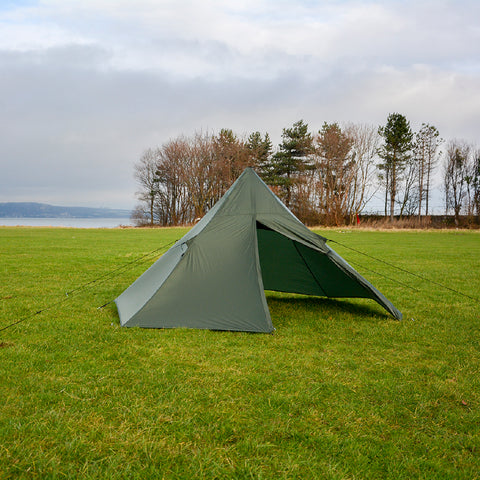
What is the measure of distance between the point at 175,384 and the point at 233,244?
2.28 meters

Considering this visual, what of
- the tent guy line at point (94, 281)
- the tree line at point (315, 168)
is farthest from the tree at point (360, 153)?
the tent guy line at point (94, 281)

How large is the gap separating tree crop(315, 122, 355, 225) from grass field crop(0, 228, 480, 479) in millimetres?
32521

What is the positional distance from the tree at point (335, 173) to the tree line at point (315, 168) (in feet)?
0.31

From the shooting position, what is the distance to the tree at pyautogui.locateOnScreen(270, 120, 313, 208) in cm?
4194

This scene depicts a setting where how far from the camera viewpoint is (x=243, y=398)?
3031mm

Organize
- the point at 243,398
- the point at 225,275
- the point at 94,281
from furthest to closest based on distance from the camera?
the point at 94,281 → the point at 225,275 → the point at 243,398

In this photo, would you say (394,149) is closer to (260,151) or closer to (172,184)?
(260,151)

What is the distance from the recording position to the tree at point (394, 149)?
131 ft

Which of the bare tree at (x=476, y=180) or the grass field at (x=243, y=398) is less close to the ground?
the bare tree at (x=476, y=180)

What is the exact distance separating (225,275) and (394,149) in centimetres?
4040

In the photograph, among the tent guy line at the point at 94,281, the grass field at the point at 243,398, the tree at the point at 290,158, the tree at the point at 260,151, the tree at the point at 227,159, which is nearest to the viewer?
the grass field at the point at 243,398

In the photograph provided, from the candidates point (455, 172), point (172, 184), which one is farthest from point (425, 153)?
point (172, 184)

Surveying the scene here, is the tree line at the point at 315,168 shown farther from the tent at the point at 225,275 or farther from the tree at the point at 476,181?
the tent at the point at 225,275

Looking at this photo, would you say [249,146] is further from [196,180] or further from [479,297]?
[479,297]
